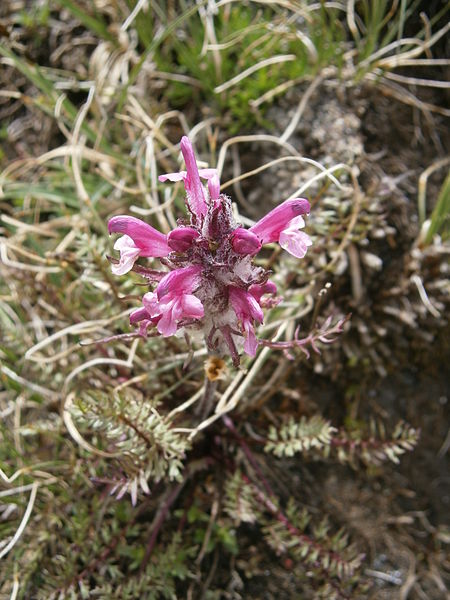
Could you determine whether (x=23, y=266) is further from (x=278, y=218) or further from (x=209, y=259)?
(x=278, y=218)

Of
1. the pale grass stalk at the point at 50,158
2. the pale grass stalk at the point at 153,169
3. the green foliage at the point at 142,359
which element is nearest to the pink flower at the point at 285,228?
the green foliage at the point at 142,359

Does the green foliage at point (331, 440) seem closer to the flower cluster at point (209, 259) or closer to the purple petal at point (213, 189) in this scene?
the flower cluster at point (209, 259)

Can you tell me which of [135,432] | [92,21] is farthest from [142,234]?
[92,21]

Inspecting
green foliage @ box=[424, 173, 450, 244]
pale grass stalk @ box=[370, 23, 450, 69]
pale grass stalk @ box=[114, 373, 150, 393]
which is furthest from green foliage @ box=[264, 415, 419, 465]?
pale grass stalk @ box=[370, 23, 450, 69]

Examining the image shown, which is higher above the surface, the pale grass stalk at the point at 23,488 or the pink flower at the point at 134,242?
the pink flower at the point at 134,242

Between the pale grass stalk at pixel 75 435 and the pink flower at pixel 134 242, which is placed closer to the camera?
the pink flower at pixel 134 242

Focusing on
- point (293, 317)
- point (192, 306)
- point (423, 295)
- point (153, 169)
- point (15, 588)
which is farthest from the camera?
point (153, 169)

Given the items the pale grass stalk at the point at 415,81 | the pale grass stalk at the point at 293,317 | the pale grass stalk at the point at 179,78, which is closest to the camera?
the pale grass stalk at the point at 293,317
